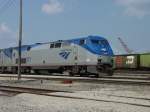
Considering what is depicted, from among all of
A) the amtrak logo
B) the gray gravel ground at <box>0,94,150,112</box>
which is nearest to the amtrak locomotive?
the amtrak logo

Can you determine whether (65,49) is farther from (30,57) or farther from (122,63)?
(122,63)

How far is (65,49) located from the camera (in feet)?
125

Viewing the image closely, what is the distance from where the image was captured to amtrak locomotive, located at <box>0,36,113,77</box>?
113 ft

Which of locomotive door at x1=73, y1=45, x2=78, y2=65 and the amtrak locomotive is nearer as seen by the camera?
the amtrak locomotive

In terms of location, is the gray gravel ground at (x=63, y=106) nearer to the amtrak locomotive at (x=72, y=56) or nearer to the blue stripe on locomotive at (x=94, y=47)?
the amtrak locomotive at (x=72, y=56)

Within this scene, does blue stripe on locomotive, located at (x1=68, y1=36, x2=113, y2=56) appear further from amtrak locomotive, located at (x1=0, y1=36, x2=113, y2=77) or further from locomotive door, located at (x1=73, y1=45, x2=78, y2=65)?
locomotive door, located at (x1=73, y1=45, x2=78, y2=65)

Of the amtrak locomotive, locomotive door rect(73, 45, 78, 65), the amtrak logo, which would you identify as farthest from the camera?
the amtrak logo

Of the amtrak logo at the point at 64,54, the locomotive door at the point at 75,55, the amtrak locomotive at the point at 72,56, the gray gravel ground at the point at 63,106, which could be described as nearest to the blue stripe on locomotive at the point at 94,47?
the amtrak locomotive at the point at 72,56

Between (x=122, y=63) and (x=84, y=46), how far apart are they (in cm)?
2587

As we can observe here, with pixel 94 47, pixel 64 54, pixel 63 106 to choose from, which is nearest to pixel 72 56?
→ pixel 64 54

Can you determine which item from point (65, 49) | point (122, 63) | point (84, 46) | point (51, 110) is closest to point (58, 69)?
point (65, 49)

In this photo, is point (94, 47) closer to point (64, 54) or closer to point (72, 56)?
point (72, 56)

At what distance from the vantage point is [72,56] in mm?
36781

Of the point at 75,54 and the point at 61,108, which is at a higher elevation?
the point at 75,54
